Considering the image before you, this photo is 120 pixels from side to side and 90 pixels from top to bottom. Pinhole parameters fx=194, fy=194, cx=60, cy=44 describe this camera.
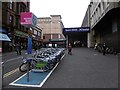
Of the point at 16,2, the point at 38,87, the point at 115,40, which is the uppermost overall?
the point at 16,2

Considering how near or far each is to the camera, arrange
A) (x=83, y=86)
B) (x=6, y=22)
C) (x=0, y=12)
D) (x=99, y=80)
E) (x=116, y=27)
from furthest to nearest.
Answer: (x=6, y=22)
(x=0, y=12)
(x=116, y=27)
(x=99, y=80)
(x=83, y=86)

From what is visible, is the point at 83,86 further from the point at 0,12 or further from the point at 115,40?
the point at 0,12

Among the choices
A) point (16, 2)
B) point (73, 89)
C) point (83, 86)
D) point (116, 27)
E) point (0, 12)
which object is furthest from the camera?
point (16, 2)

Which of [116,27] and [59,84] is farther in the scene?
[116,27]

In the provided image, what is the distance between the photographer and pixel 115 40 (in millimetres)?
26578

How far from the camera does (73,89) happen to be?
24.8 feet

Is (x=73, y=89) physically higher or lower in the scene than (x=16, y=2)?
lower

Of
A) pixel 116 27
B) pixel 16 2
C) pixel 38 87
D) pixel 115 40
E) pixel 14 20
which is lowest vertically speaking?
pixel 38 87

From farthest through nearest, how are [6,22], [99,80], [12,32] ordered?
1. [12,32]
2. [6,22]
3. [99,80]

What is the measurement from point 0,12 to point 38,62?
83.6 ft

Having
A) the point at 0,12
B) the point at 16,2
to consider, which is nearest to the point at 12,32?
the point at 0,12

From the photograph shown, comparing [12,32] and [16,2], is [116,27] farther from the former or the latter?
[16,2]

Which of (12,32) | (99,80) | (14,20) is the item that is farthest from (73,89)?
(14,20)

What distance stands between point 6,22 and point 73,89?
31.3m
